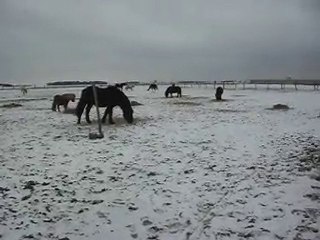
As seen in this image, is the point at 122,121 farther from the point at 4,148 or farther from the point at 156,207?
the point at 156,207

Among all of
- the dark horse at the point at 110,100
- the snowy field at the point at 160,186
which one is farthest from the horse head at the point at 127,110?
the snowy field at the point at 160,186

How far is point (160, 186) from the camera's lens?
7.39 metres

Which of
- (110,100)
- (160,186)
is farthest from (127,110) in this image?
(160,186)

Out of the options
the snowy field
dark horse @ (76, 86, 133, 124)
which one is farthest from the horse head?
the snowy field

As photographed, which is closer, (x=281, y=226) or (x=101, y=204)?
(x=281, y=226)

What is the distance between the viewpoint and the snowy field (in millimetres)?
5711

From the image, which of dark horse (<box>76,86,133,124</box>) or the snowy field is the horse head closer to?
dark horse (<box>76,86,133,124</box>)

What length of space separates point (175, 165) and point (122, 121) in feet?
26.4

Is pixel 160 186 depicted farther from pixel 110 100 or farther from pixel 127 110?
pixel 110 100

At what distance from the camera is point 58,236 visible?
18.1ft

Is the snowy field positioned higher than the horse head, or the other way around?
the horse head

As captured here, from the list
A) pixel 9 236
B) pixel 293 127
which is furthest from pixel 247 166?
pixel 293 127

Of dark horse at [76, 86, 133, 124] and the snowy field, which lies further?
dark horse at [76, 86, 133, 124]

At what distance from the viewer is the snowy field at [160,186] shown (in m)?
5.71
